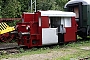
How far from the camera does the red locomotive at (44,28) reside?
12.2 meters

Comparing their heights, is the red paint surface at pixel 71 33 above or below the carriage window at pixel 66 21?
below

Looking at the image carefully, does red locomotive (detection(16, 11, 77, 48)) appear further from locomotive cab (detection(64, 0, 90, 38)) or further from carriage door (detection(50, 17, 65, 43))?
locomotive cab (detection(64, 0, 90, 38))

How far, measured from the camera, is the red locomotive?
12156mm

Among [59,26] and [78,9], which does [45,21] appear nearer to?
[59,26]

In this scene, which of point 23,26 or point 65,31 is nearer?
point 23,26

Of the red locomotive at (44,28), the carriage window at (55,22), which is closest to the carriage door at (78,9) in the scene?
the red locomotive at (44,28)

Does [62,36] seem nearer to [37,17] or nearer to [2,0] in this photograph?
[37,17]

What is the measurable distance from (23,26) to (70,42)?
342 centimetres

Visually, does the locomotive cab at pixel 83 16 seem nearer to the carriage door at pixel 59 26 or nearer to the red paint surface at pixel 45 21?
the carriage door at pixel 59 26

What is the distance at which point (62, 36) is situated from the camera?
13.3 metres

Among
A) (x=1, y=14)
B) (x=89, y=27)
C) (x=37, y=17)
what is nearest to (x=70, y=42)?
(x=89, y=27)

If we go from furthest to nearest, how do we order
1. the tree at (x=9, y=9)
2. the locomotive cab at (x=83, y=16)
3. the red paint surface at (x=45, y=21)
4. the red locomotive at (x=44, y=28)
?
the tree at (x=9, y=9) → the locomotive cab at (x=83, y=16) → the red paint surface at (x=45, y=21) → the red locomotive at (x=44, y=28)

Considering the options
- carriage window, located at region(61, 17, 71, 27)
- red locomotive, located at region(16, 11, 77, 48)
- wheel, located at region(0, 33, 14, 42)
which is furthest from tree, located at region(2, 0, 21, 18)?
carriage window, located at region(61, 17, 71, 27)

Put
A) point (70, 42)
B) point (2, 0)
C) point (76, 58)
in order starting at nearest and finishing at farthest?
1. point (76, 58)
2. point (70, 42)
3. point (2, 0)
